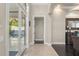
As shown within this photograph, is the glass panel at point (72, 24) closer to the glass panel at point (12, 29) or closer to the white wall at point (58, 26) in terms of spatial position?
the white wall at point (58, 26)

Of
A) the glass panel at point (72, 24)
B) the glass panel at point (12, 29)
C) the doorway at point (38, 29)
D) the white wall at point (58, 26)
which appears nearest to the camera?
the glass panel at point (12, 29)

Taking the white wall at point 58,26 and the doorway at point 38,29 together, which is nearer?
the white wall at point 58,26

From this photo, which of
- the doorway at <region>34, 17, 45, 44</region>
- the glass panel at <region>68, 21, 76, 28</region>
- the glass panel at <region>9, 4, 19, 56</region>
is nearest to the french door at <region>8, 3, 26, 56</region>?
the glass panel at <region>9, 4, 19, 56</region>

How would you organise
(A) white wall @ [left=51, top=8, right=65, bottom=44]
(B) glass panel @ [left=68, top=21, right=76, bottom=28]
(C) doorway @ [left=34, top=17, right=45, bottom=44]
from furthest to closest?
(C) doorway @ [left=34, top=17, right=45, bottom=44]
(B) glass panel @ [left=68, top=21, right=76, bottom=28]
(A) white wall @ [left=51, top=8, right=65, bottom=44]

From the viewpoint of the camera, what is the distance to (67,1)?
1.23 m

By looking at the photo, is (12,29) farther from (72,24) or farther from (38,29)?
(38,29)

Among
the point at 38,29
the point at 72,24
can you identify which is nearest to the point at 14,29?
the point at 72,24

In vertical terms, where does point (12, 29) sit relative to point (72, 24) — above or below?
below

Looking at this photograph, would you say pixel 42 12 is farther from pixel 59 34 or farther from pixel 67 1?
pixel 67 1

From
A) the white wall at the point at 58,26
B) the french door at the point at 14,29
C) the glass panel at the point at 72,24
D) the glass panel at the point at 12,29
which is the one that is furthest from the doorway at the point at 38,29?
the glass panel at the point at 12,29

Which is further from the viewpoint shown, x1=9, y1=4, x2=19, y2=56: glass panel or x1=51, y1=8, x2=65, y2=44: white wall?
x1=51, y1=8, x2=65, y2=44: white wall

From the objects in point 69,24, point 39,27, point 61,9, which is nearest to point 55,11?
point 61,9

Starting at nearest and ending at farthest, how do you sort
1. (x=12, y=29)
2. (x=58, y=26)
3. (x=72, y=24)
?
(x=12, y=29)
(x=58, y=26)
(x=72, y=24)

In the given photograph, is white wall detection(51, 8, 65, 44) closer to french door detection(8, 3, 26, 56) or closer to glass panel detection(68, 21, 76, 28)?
glass panel detection(68, 21, 76, 28)
